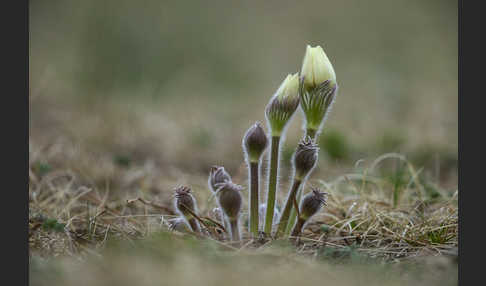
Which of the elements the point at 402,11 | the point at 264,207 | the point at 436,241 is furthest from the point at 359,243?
the point at 402,11

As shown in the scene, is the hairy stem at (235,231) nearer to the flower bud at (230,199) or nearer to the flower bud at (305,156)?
the flower bud at (230,199)

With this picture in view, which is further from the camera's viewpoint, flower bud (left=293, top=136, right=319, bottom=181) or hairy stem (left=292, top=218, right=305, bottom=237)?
hairy stem (left=292, top=218, right=305, bottom=237)

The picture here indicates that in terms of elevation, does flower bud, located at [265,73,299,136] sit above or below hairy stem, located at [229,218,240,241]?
above

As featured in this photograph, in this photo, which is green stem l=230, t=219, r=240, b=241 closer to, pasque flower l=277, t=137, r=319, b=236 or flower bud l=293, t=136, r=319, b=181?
pasque flower l=277, t=137, r=319, b=236

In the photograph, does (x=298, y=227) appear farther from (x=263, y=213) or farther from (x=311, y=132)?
(x=311, y=132)

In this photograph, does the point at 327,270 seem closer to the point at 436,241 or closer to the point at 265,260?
the point at 265,260

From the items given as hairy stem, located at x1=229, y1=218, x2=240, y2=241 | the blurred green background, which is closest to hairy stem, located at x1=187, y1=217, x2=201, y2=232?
hairy stem, located at x1=229, y1=218, x2=240, y2=241
